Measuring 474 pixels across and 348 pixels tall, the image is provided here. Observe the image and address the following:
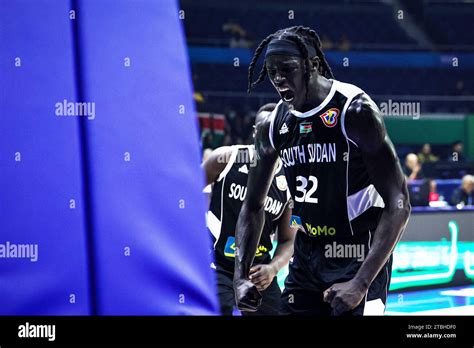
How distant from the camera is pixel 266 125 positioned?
116 inches

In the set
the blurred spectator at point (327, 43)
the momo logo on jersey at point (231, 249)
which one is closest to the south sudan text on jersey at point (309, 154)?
the momo logo on jersey at point (231, 249)

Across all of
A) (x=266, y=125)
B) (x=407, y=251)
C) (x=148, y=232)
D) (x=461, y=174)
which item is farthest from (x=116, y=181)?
(x=407, y=251)

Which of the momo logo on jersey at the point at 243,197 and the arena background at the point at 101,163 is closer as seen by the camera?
the arena background at the point at 101,163

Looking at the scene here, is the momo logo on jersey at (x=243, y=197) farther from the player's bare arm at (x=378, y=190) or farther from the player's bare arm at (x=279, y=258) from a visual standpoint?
the player's bare arm at (x=378, y=190)

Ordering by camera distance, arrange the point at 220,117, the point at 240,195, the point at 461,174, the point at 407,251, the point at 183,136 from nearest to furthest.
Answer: the point at 183,136
the point at 240,195
the point at 220,117
the point at 461,174
the point at 407,251

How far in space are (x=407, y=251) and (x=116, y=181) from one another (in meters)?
3.06

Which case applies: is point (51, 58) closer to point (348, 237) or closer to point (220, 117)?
point (220, 117)

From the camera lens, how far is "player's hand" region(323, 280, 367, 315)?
8.26 feet

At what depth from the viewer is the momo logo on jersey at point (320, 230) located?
274 cm

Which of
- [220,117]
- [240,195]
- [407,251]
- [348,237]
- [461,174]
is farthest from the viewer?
[407,251]

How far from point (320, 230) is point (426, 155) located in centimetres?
218

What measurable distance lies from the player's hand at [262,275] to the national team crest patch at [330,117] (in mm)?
1016

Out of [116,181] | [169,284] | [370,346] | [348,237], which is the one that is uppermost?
[116,181]

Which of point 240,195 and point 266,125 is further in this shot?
point 240,195
